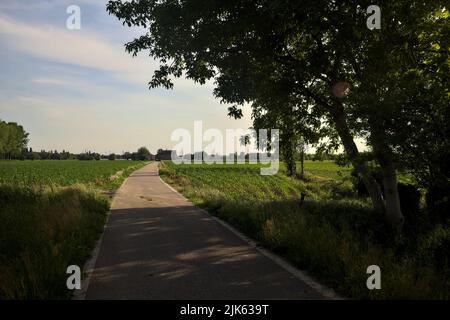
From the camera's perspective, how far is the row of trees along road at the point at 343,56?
9.19 m

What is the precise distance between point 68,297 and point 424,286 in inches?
195

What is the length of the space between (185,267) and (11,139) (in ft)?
523

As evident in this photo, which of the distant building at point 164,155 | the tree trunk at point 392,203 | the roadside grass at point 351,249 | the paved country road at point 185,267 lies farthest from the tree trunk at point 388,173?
the distant building at point 164,155

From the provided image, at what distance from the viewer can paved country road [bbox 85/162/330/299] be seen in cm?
574

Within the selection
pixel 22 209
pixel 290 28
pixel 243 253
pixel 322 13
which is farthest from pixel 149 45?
pixel 243 253

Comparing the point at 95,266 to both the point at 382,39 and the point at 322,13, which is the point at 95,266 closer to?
the point at 322,13

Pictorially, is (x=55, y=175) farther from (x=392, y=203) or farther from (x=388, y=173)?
(x=388, y=173)

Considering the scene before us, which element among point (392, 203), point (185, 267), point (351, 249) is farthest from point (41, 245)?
point (392, 203)

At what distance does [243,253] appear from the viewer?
27.2ft

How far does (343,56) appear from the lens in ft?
37.4

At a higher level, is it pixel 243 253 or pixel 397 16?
pixel 397 16

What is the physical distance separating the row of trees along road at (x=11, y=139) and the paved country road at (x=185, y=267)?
14579 centimetres
